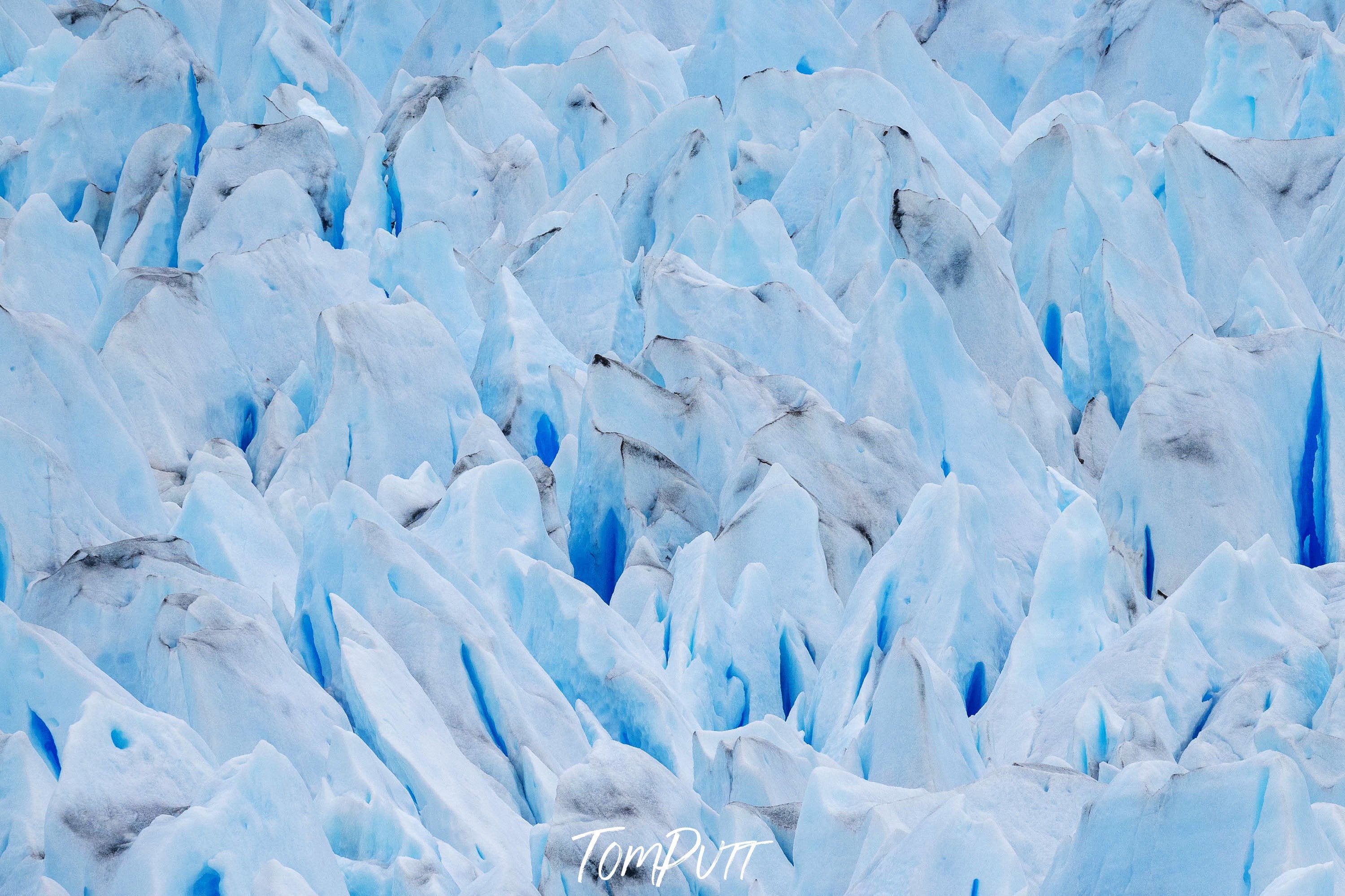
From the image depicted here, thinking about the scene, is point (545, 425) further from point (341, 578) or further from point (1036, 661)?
point (1036, 661)

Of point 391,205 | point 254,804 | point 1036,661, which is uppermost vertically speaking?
point 254,804

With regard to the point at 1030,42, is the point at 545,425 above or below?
below

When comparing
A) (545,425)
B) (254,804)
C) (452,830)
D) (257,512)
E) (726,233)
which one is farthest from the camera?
(726,233)

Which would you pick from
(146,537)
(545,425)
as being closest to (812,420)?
(545,425)

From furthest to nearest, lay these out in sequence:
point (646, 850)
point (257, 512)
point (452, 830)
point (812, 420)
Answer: point (812, 420)
point (257, 512)
point (452, 830)
point (646, 850)

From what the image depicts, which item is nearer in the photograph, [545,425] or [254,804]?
[254,804]

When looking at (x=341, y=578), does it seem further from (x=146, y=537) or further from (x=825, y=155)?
(x=825, y=155)
